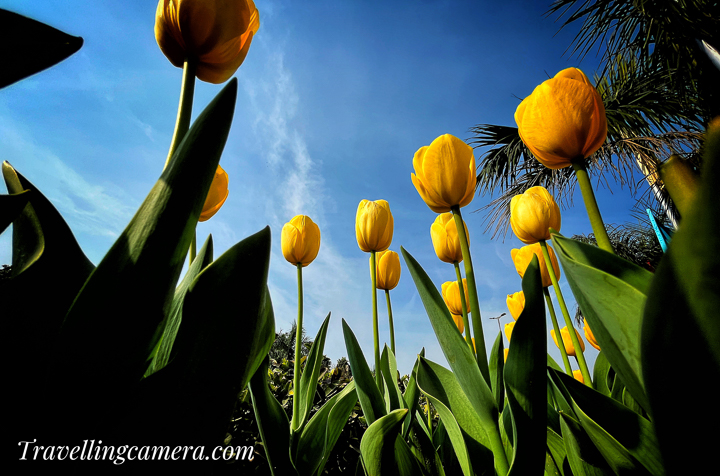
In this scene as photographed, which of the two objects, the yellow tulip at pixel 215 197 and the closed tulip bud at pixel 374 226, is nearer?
the yellow tulip at pixel 215 197

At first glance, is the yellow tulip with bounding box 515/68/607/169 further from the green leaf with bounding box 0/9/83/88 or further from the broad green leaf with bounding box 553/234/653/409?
the green leaf with bounding box 0/9/83/88

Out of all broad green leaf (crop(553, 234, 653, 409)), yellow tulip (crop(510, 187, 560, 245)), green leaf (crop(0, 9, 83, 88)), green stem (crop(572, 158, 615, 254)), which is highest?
yellow tulip (crop(510, 187, 560, 245))

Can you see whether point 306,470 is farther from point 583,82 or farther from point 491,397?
point 583,82

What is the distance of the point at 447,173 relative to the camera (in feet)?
3.50

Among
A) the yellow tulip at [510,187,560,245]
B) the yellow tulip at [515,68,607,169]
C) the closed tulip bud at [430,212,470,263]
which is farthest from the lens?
the closed tulip bud at [430,212,470,263]

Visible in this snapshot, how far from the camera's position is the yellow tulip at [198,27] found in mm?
560

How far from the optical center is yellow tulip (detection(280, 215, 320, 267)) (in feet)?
4.91

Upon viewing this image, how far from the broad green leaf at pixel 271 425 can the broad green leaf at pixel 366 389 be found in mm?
250

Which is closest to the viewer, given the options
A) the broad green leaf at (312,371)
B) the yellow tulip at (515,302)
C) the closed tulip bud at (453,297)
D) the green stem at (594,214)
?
the green stem at (594,214)

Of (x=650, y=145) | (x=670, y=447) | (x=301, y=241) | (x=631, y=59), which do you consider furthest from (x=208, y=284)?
(x=631, y=59)

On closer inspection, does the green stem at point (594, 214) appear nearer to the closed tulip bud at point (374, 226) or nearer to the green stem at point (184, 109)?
the green stem at point (184, 109)

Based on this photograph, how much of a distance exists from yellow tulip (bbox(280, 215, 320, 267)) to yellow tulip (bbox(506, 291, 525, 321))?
115 cm

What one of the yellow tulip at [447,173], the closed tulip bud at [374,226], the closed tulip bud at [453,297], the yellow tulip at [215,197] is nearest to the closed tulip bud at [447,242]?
the closed tulip bud at [374,226]

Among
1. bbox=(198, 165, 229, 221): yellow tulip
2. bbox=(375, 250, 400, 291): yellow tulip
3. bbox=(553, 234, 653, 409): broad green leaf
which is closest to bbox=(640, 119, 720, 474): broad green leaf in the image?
bbox=(553, 234, 653, 409): broad green leaf
